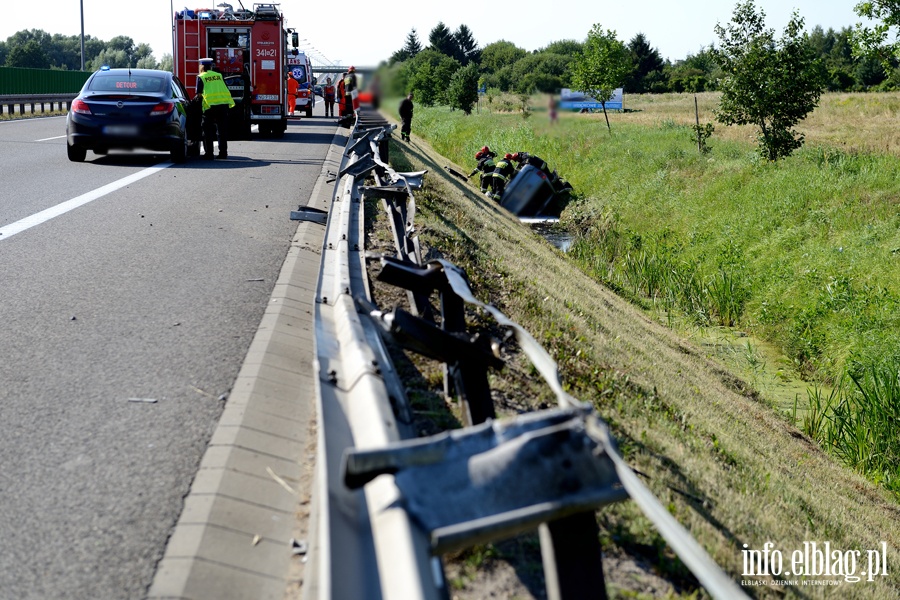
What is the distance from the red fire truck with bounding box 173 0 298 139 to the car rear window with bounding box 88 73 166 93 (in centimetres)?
735

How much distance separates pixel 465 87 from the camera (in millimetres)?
11672

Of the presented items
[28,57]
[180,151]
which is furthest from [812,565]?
[28,57]

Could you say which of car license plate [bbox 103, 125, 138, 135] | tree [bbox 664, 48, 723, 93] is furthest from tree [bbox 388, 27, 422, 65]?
tree [bbox 664, 48, 723, 93]

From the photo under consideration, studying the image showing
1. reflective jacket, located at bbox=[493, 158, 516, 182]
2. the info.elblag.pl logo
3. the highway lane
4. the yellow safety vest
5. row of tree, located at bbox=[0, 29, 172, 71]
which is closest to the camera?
the highway lane

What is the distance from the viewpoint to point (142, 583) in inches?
116

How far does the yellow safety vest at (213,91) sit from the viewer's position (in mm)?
17375

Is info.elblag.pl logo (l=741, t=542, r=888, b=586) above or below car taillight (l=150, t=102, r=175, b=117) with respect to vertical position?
below

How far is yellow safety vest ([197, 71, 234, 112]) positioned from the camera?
684 inches

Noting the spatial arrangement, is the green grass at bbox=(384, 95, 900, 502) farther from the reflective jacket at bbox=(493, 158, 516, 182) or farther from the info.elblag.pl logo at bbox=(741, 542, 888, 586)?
the info.elblag.pl logo at bbox=(741, 542, 888, 586)

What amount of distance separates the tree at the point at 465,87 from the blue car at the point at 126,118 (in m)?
4.90

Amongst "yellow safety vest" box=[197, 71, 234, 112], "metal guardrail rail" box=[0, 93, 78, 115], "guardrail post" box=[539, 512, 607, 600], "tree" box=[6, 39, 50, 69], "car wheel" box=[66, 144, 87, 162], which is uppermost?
"tree" box=[6, 39, 50, 69]

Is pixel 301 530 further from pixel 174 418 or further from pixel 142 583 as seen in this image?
pixel 174 418

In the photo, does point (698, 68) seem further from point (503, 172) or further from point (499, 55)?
point (499, 55)

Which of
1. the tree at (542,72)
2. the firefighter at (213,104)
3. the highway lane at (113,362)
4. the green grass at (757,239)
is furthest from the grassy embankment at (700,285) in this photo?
the firefighter at (213,104)
